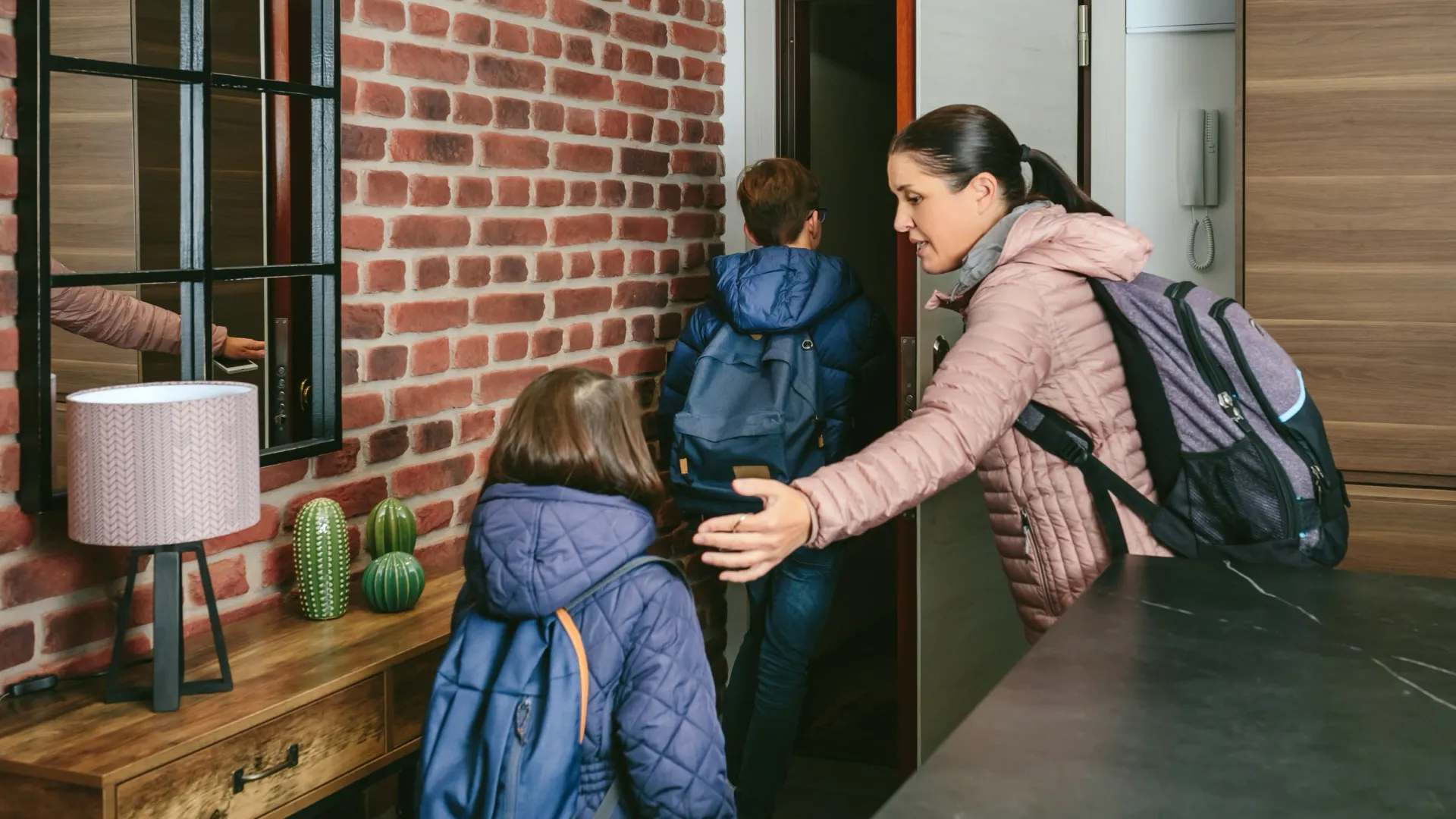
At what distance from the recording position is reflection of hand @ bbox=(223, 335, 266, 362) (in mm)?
2336

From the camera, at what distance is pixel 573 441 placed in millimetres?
1770

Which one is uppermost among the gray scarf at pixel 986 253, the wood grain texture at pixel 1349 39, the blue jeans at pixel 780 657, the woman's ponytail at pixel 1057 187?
the wood grain texture at pixel 1349 39

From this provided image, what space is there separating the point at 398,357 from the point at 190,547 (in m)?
0.83

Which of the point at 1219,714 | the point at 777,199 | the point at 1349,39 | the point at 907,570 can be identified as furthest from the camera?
the point at 907,570

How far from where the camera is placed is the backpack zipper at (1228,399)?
1.97 m

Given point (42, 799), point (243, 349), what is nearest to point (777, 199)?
point (243, 349)

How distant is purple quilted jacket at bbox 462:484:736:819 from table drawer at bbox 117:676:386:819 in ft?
1.27

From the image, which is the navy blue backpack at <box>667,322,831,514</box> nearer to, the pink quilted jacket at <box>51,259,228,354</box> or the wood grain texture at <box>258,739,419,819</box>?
the wood grain texture at <box>258,739,419,819</box>

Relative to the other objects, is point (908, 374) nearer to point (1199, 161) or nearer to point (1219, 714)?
point (1199, 161)

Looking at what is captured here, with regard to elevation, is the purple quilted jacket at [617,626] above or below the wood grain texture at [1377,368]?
below

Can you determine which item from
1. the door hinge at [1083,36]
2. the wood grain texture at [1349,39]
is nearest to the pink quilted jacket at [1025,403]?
the wood grain texture at [1349,39]

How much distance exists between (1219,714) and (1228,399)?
85 centimetres

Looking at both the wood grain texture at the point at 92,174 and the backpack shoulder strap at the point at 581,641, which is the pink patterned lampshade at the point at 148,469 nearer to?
the wood grain texture at the point at 92,174

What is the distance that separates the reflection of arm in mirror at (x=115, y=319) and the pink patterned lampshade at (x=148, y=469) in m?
0.18
